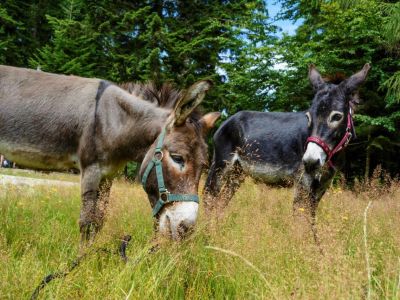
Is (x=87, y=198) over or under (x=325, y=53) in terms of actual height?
under

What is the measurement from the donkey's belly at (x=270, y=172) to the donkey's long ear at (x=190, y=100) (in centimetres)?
267

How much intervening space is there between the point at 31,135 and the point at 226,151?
3.28 m

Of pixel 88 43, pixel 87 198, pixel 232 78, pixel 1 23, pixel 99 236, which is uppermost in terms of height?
pixel 1 23

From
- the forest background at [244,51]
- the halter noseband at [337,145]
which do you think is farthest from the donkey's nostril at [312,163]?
the forest background at [244,51]

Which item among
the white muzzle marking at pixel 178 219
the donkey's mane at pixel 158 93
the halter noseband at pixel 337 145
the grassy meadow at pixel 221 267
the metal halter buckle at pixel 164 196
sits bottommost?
the grassy meadow at pixel 221 267

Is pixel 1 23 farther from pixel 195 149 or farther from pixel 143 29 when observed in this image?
pixel 195 149

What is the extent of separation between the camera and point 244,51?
14.0m

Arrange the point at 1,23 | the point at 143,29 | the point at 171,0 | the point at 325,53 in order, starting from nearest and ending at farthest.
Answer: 1. the point at 325,53
2. the point at 143,29
3. the point at 171,0
4. the point at 1,23

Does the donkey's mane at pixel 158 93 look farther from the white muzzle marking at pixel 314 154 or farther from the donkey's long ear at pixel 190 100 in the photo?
the white muzzle marking at pixel 314 154

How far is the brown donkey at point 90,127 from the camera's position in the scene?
2.92 metres

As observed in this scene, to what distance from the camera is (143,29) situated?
53.1ft

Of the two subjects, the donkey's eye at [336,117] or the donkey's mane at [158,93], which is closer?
the donkey's mane at [158,93]

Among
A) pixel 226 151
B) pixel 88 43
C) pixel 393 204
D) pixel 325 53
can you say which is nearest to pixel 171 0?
pixel 88 43

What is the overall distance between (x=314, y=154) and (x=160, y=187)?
5.90 feet
